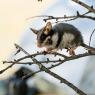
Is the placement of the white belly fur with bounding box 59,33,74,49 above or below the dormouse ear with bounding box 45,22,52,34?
below

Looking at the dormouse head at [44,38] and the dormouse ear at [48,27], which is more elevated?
the dormouse ear at [48,27]

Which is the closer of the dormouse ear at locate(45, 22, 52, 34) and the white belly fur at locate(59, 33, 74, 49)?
the dormouse ear at locate(45, 22, 52, 34)

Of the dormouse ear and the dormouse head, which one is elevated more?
the dormouse ear

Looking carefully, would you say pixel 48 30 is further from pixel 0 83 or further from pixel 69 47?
pixel 0 83

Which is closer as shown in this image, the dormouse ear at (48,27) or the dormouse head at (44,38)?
the dormouse ear at (48,27)

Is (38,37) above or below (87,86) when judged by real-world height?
above

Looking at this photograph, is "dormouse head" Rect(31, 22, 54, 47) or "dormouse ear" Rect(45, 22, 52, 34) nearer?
"dormouse ear" Rect(45, 22, 52, 34)

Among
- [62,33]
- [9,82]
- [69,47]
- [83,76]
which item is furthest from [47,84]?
[69,47]

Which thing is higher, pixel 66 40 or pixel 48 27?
pixel 48 27

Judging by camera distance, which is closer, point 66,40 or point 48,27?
point 48,27

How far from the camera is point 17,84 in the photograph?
12.2 ft

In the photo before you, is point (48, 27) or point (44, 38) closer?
point (48, 27)

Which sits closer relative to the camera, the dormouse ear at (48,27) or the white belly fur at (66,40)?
the dormouse ear at (48,27)

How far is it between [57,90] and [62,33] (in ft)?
4.49
